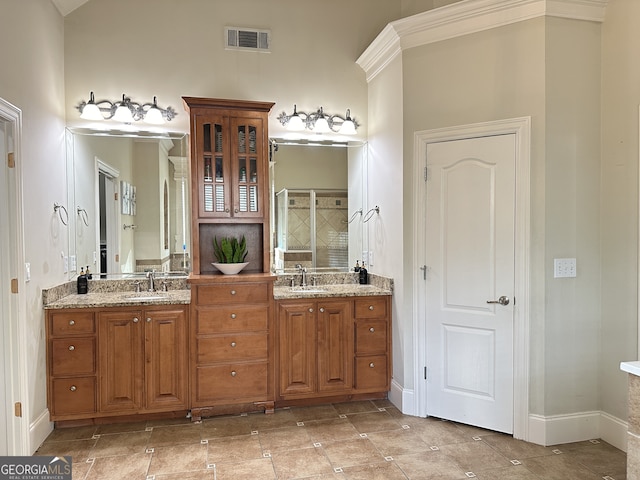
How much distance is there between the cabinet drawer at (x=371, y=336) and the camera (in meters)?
3.65

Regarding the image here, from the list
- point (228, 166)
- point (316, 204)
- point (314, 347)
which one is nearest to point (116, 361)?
point (314, 347)

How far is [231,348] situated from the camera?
3.41m

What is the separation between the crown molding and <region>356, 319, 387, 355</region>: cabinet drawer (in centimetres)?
209

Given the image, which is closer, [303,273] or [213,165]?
[213,165]

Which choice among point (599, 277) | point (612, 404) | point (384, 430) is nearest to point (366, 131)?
point (599, 277)

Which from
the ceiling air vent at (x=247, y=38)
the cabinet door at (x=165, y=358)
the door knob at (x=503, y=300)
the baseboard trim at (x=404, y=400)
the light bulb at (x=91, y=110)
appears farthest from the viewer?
the ceiling air vent at (x=247, y=38)

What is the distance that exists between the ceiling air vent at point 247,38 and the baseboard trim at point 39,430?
3115 mm

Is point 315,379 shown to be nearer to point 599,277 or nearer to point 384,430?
point 384,430

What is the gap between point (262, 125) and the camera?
3.74 metres

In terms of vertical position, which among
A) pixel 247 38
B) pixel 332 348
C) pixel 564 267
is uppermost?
pixel 247 38

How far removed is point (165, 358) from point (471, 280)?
225 centimetres

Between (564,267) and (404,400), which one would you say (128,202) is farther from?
(564,267)

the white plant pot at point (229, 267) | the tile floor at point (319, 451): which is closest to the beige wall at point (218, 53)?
the white plant pot at point (229, 267)

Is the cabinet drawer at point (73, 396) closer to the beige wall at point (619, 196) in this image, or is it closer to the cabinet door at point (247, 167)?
the cabinet door at point (247, 167)
